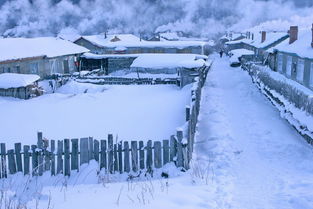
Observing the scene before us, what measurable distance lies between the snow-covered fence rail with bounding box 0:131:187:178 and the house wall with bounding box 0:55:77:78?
2269 cm

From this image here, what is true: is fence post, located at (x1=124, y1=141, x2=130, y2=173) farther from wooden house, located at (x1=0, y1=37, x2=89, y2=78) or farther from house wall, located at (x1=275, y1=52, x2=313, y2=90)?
wooden house, located at (x1=0, y1=37, x2=89, y2=78)

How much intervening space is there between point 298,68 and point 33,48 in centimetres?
2488

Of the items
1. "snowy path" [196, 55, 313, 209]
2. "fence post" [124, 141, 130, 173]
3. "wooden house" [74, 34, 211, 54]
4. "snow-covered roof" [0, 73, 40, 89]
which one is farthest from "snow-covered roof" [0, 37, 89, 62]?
"fence post" [124, 141, 130, 173]

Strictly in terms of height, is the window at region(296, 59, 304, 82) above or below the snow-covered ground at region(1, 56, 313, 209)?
above

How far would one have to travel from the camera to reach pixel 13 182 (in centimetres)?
832

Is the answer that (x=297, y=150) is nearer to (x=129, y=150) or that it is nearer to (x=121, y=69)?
(x=129, y=150)

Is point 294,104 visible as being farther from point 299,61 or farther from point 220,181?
point 220,181

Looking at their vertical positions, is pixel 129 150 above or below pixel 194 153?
above

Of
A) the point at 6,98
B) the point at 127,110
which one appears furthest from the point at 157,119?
the point at 6,98

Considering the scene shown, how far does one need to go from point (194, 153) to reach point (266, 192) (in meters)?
3.39

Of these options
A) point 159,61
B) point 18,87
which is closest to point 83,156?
point 18,87

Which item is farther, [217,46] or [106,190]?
[217,46]

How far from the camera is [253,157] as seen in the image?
10.3 meters

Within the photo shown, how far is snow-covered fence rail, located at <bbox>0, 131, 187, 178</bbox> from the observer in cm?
852
